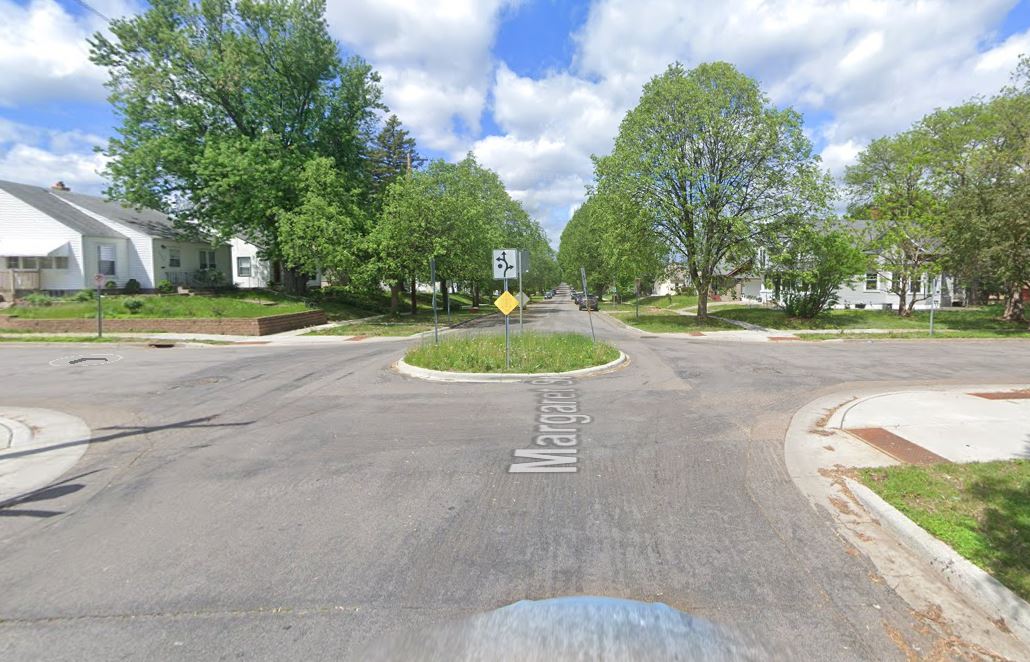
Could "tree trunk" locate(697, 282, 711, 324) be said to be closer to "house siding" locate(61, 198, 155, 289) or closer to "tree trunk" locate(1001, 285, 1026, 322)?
"tree trunk" locate(1001, 285, 1026, 322)

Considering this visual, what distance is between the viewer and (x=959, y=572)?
3.50 metres

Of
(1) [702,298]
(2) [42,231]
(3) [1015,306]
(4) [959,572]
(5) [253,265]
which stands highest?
(2) [42,231]

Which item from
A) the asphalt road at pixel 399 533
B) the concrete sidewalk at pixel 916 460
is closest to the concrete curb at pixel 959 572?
the concrete sidewalk at pixel 916 460

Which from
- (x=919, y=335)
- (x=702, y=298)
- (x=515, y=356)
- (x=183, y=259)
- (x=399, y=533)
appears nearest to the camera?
(x=399, y=533)

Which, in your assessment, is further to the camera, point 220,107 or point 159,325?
point 220,107

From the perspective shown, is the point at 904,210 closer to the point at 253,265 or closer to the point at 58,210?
the point at 253,265

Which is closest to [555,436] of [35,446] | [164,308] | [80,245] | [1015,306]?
[35,446]

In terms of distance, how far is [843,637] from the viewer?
2.96 metres

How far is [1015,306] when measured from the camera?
2548 centimetres

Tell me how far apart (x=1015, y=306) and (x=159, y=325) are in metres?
39.7

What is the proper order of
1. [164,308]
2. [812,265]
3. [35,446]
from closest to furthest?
[35,446] < [164,308] < [812,265]

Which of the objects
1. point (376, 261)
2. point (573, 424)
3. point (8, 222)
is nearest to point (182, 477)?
point (573, 424)

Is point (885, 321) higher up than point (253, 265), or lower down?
lower down

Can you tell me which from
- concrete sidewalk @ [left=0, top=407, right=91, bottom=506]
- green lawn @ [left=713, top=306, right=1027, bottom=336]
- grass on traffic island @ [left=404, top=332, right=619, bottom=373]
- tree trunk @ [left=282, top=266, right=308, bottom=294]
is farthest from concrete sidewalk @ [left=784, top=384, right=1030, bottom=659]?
tree trunk @ [left=282, top=266, right=308, bottom=294]
